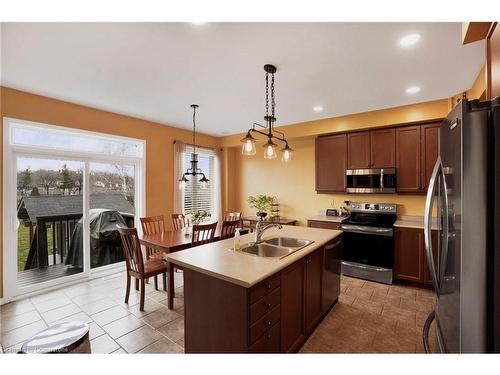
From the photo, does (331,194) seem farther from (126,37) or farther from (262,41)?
(126,37)

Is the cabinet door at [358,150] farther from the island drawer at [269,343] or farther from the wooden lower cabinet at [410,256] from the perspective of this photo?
the island drawer at [269,343]

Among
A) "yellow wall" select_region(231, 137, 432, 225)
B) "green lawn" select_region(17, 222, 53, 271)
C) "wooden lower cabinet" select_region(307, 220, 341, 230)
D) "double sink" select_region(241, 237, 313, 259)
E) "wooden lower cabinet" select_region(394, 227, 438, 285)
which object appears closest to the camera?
"double sink" select_region(241, 237, 313, 259)

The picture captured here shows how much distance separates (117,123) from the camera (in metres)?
3.97

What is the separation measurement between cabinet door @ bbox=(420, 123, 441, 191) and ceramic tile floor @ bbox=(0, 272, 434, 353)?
1708 millimetres

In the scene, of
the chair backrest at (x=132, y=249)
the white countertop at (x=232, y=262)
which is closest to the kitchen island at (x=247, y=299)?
the white countertop at (x=232, y=262)

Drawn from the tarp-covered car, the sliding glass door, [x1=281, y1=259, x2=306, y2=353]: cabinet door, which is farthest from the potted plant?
→ the sliding glass door

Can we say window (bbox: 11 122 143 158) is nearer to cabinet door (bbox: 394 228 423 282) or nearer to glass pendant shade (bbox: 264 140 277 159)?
glass pendant shade (bbox: 264 140 277 159)

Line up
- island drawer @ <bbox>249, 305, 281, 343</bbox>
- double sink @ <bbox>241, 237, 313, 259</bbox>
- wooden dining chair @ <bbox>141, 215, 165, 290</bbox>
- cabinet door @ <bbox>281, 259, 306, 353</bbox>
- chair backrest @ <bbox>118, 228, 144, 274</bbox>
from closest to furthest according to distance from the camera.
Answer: island drawer @ <bbox>249, 305, 281, 343</bbox>, cabinet door @ <bbox>281, 259, 306, 353</bbox>, double sink @ <bbox>241, 237, 313, 259</bbox>, chair backrest @ <bbox>118, 228, 144, 274</bbox>, wooden dining chair @ <bbox>141, 215, 165, 290</bbox>

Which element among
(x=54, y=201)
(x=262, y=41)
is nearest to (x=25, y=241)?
(x=54, y=201)

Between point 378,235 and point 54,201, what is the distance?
491cm

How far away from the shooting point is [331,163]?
4.39m

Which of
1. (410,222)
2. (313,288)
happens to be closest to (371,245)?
(410,222)

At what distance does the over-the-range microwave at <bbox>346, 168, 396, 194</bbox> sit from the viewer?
12.4ft

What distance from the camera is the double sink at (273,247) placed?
228 cm
